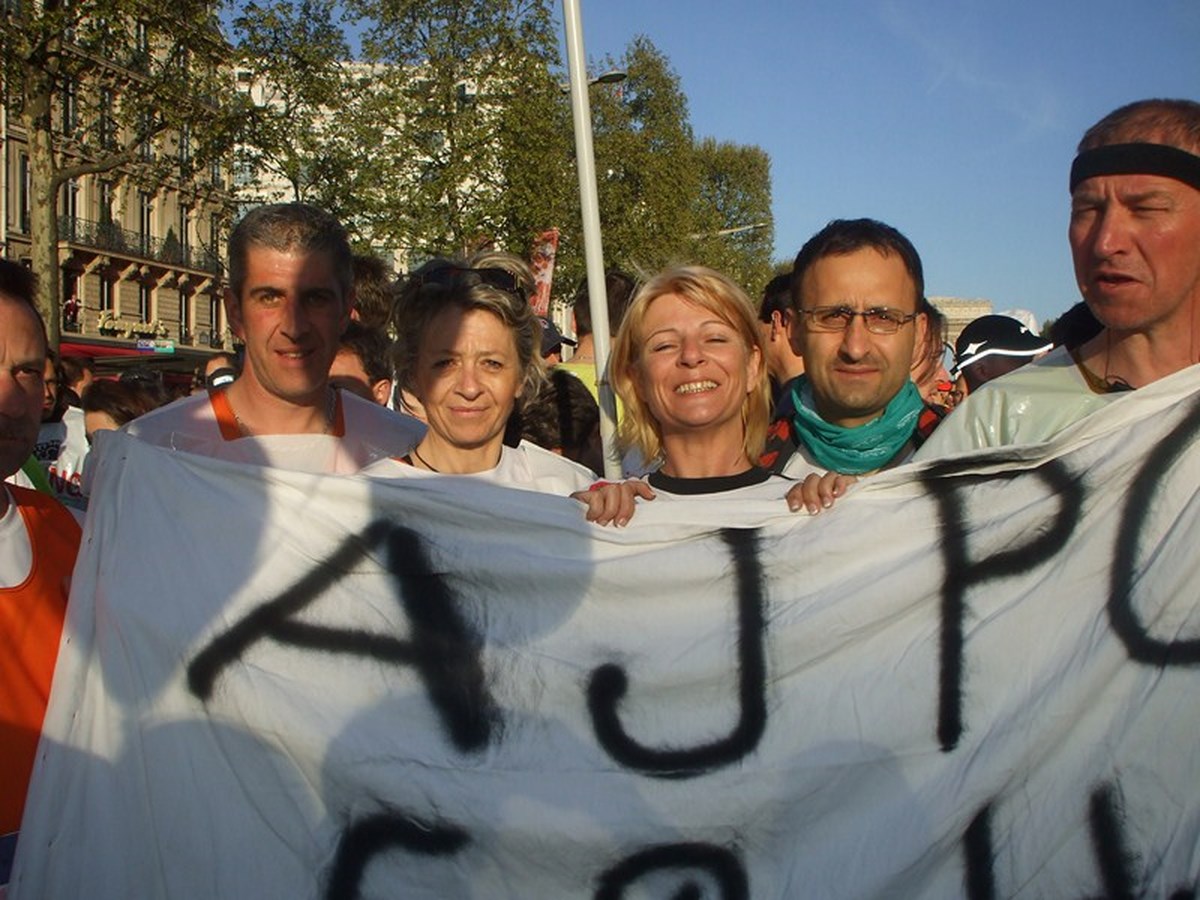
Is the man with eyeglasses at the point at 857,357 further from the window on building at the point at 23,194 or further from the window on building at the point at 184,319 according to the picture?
the window on building at the point at 184,319

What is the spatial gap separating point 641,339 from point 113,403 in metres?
3.97

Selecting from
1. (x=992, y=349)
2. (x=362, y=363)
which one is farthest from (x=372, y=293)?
(x=992, y=349)

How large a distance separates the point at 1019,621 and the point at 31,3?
15.9 metres

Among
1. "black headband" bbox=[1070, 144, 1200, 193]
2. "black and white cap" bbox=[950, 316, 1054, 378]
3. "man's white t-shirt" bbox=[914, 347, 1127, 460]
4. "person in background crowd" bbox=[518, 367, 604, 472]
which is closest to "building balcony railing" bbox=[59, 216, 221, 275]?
"black and white cap" bbox=[950, 316, 1054, 378]

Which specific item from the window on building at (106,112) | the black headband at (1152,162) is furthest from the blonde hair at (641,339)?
the window on building at (106,112)

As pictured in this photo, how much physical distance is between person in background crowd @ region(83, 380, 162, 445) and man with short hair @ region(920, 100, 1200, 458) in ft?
14.9

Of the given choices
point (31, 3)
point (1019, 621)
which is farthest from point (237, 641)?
point (31, 3)

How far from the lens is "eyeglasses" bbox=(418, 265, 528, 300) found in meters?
3.13

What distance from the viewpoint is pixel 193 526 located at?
2346 millimetres

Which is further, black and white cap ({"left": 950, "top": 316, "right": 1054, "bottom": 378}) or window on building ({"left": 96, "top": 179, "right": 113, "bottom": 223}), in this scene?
window on building ({"left": 96, "top": 179, "right": 113, "bottom": 223})

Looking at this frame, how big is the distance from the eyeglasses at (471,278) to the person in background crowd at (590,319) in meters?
1.28

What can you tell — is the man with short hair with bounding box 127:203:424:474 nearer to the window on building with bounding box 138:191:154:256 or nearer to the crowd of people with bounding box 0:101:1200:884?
the crowd of people with bounding box 0:101:1200:884

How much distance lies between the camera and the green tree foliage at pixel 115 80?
1501 cm

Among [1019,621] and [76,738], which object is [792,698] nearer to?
→ [1019,621]
